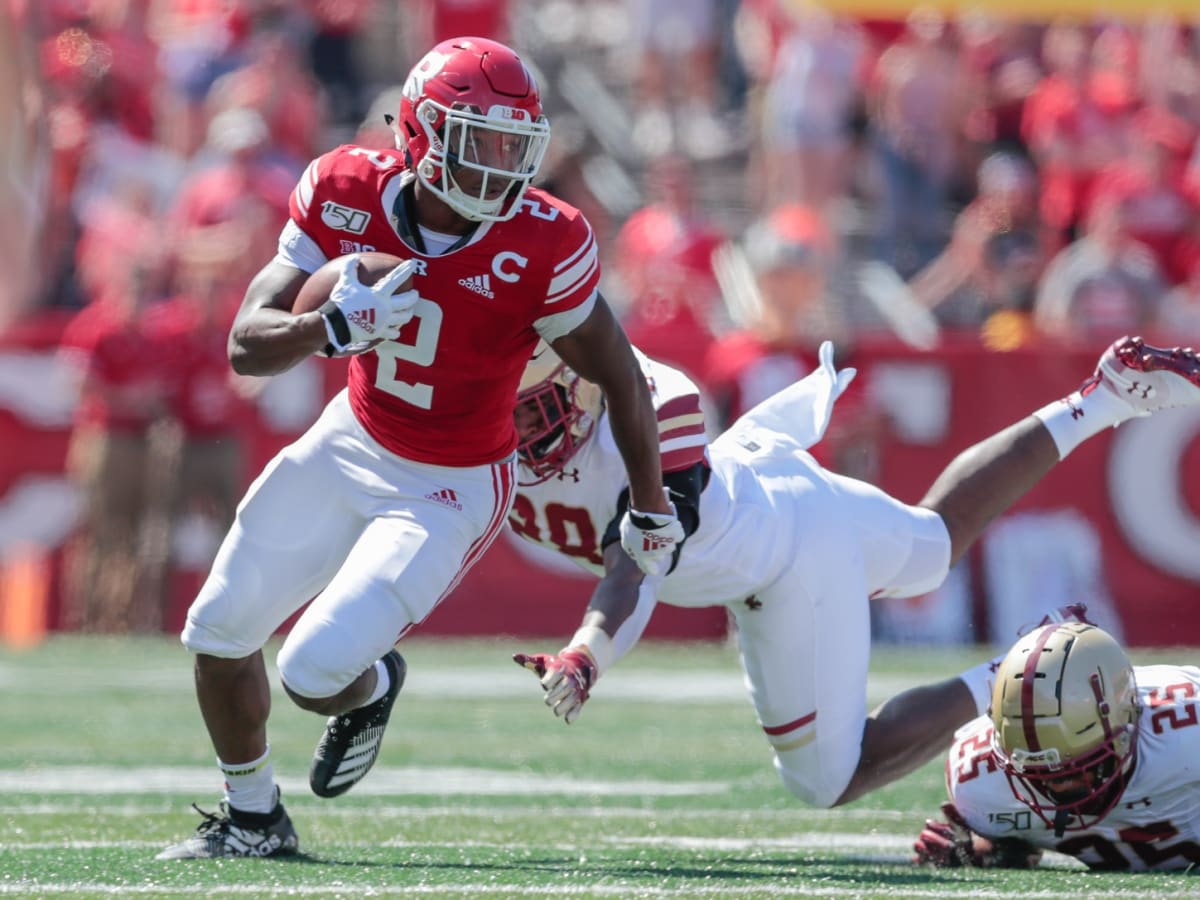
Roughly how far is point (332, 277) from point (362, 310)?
187 mm

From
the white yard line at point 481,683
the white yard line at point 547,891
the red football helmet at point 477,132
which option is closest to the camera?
the white yard line at point 547,891

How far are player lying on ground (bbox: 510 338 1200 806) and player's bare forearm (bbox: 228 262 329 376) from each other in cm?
76

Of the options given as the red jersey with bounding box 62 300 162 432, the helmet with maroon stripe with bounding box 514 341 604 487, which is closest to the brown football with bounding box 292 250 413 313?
the helmet with maroon stripe with bounding box 514 341 604 487

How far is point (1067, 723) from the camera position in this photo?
4.20 metres

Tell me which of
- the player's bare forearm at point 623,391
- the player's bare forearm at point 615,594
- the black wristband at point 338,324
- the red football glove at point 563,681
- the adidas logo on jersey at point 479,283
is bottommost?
the player's bare forearm at point 615,594

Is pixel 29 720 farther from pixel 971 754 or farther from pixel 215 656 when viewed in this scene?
pixel 971 754

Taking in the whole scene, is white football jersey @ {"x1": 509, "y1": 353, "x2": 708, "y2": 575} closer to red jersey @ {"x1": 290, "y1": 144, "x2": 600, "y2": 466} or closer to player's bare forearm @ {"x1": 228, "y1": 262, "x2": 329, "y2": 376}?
red jersey @ {"x1": 290, "y1": 144, "x2": 600, "y2": 466}

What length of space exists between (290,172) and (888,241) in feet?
11.5

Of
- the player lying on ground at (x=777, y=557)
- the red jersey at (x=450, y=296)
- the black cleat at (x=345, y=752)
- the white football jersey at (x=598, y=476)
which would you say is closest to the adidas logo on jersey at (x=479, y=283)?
the red jersey at (x=450, y=296)

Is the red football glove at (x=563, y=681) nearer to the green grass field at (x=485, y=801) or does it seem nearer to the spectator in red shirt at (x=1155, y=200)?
the green grass field at (x=485, y=801)

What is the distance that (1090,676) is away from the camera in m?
4.25

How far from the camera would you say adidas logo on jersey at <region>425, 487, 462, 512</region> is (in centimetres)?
459

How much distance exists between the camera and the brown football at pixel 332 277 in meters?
4.17

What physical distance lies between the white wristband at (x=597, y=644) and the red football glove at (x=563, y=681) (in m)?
A: 0.13
